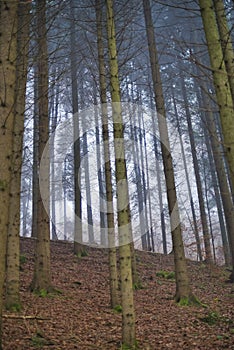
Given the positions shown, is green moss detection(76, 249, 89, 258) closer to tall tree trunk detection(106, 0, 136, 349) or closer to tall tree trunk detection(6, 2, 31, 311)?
tall tree trunk detection(6, 2, 31, 311)

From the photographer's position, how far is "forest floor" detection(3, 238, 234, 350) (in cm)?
514

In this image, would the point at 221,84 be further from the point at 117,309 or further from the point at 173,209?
the point at 117,309

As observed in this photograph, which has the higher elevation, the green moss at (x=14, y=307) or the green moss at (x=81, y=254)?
the green moss at (x=81, y=254)

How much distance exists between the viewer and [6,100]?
4.07 metres

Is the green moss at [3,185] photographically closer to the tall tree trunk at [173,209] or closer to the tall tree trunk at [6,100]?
the tall tree trunk at [6,100]

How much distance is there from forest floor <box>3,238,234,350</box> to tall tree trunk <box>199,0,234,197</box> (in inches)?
126

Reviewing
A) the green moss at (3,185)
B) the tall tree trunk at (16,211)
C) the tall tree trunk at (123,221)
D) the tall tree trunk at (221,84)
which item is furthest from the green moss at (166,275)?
the green moss at (3,185)

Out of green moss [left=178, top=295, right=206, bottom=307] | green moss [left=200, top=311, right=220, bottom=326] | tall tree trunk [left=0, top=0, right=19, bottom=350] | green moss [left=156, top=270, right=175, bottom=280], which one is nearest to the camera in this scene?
tall tree trunk [left=0, top=0, right=19, bottom=350]

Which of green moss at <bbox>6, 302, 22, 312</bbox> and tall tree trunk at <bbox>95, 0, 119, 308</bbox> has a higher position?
tall tree trunk at <bbox>95, 0, 119, 308</bbox>

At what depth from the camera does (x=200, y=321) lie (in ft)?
23.3

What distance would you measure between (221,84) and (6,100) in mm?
2656

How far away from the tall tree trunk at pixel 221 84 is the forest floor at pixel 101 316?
321cm

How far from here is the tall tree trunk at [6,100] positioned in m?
3.90

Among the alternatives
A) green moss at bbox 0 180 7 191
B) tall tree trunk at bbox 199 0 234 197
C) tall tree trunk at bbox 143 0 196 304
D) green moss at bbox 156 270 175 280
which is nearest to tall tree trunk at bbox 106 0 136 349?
tall tree trunk at bbox 199 0 234 197
